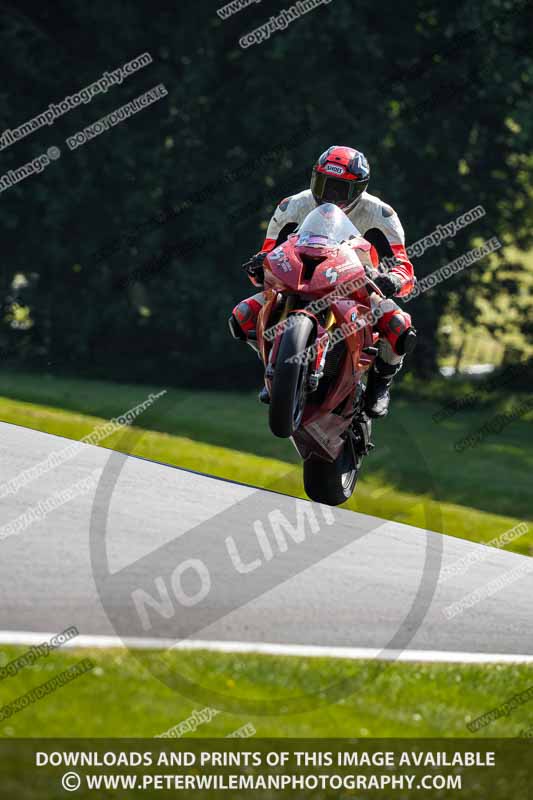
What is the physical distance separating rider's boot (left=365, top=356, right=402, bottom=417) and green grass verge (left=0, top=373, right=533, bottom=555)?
13.3ft

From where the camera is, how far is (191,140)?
24.3m

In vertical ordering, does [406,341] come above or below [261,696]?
above

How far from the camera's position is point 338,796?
19.4 feet

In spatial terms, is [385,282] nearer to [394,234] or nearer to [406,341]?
[406,341]

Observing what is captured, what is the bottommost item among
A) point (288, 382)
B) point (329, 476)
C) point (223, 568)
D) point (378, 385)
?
point (223, 568)

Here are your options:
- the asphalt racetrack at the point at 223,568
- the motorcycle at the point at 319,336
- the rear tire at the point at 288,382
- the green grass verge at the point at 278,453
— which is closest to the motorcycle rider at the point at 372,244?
the motorcycle at the point at 319,336

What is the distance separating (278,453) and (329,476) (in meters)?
10.4

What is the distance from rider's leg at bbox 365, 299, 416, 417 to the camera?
21.5ft

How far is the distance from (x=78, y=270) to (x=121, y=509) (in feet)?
51.2

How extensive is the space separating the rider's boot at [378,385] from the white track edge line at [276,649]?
6.06 feet

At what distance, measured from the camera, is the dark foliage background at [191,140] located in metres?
23.2

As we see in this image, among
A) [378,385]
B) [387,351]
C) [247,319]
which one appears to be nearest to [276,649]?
[378,385]

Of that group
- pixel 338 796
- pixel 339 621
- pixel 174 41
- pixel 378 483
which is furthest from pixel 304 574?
pixel 174 41

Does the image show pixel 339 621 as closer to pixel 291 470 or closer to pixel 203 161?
pixel 291 470
